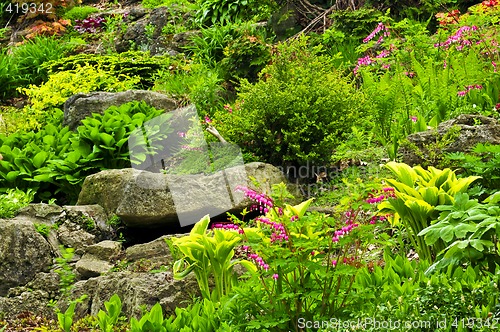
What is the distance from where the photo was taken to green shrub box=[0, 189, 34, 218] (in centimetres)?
677

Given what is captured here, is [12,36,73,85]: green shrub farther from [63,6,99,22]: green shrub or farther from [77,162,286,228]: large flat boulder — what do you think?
[77,162,286,228]: large flat boulder

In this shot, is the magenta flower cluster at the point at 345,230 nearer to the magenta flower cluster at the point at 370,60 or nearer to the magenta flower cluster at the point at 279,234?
the magenta flower cluster at the point at 279,234

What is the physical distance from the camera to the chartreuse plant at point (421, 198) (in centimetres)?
430

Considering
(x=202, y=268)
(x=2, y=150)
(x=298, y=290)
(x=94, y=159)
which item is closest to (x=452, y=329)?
(x=298, y=290)

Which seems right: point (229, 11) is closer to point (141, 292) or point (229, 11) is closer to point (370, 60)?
point (370, 60)

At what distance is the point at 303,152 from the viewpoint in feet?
22.8

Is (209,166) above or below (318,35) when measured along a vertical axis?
below

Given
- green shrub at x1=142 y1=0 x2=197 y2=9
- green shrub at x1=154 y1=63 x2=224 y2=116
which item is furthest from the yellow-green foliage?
green shrub at x1=142 y1=0 x2=197 y2=9

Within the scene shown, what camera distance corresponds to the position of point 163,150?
28.1 ft

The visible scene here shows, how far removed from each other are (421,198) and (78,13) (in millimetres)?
13568

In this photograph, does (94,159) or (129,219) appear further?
(94,159)

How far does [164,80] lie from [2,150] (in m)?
3.05

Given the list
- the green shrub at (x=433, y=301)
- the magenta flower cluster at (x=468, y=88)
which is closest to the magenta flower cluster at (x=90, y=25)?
the magenta flower cluster at (x=468, y=88)

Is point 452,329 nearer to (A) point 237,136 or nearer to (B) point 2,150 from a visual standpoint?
(A) point 237,136
